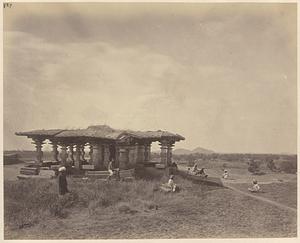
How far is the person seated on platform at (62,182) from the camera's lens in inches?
210

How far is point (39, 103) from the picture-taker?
531cm

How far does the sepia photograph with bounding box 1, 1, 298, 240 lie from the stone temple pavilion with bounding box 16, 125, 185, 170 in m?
0.05

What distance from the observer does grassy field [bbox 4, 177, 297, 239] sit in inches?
201

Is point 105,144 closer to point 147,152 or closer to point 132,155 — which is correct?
point 132,155

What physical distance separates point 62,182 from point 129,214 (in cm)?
85

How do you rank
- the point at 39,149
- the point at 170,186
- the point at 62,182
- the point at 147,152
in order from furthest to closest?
the point at 147,152
the point at 39,149
the point at 170,186
the point at 62,182

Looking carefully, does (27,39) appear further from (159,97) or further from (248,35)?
(248,35)

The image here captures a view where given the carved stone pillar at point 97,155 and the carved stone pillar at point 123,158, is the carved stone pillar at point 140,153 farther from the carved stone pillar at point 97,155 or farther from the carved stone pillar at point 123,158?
the carved stone pillar at point 97,155

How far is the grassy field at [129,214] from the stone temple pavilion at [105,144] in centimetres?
57

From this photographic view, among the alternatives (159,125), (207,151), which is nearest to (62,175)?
(159,125)

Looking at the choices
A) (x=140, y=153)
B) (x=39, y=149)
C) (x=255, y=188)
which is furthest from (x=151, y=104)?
(x=255, y=188)

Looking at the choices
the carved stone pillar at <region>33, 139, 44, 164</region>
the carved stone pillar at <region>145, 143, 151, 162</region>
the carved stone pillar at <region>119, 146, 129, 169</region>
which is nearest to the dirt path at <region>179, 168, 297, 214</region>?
the carved stone pillar at <region>145, 143, 151, 162</region>

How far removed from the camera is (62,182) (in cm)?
541

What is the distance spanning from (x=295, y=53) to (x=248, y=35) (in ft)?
1.88
